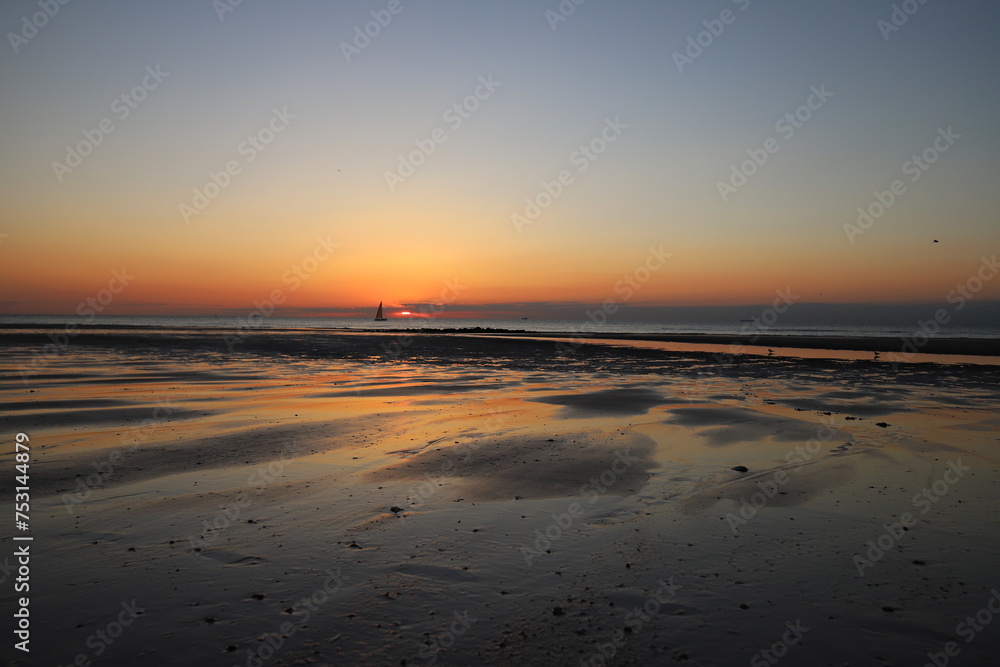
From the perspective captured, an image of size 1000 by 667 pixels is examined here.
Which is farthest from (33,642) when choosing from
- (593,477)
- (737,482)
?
(737,482)

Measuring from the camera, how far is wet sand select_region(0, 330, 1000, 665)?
15.9ft

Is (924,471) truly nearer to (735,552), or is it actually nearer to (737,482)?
(737,482)

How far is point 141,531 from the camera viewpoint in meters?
7.11

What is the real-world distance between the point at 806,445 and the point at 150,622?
11.9 meters

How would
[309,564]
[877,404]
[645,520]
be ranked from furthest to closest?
[877,404]
[645,520]
[309,564]

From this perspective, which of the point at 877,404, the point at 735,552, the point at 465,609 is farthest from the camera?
the point at 877,404

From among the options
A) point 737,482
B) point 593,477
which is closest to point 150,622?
point 593,477

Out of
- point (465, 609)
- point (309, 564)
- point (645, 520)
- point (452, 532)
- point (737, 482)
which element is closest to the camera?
point (465, 609)

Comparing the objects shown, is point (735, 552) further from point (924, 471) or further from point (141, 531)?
point (141, 531)

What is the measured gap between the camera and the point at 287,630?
4910mm

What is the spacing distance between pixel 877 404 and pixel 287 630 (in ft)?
61.8

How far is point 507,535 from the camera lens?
23.3 ft

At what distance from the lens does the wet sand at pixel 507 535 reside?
484 centimetres

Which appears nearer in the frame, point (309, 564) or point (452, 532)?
point (309, 564)
